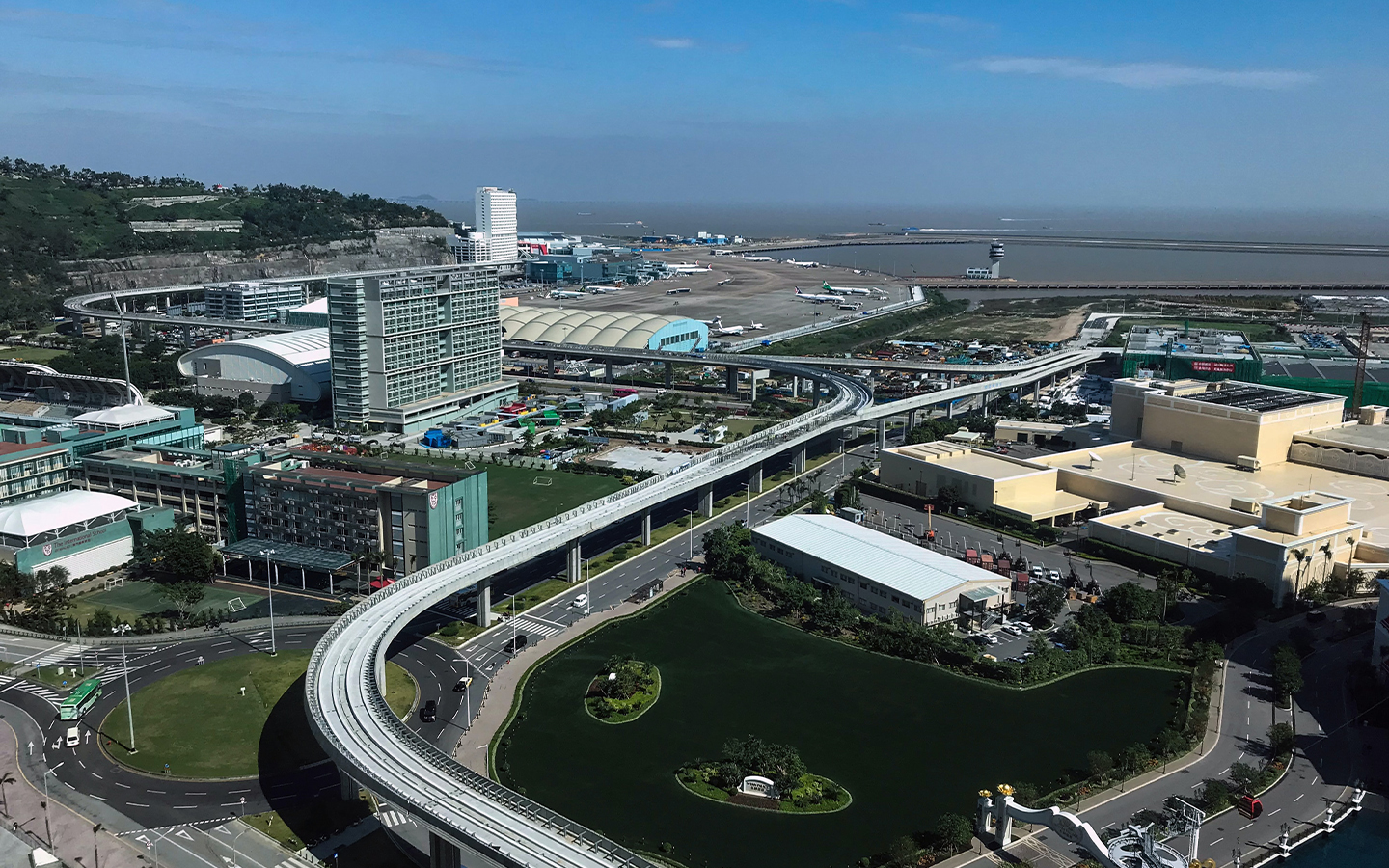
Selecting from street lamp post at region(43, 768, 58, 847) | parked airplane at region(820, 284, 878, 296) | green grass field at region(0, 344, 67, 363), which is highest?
parked airplane at region(820, 284, 878, 296)

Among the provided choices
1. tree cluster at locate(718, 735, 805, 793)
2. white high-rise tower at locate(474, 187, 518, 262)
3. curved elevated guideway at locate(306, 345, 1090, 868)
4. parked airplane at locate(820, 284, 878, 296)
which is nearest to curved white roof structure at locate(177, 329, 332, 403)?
curved elevated guideway at locate(306, 345, 1090, 868)

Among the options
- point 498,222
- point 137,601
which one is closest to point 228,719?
point 137,601

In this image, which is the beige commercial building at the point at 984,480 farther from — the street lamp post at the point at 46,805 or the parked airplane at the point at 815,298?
the parked airplane at the point at 815,298

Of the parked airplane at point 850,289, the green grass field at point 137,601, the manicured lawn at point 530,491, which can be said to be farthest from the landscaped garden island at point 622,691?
the parked airplane at point 850,289

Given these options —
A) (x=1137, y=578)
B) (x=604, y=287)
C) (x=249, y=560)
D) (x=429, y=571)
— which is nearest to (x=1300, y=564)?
(x=1137, y=578)

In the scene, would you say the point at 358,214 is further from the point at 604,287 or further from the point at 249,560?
the point at 249,560

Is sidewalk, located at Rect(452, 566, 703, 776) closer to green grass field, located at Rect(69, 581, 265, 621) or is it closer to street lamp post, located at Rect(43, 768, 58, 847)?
street lamp post, located at Rect(43, 768, 58, 847)
